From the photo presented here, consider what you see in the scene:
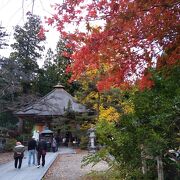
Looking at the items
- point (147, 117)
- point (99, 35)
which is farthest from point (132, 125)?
point (99, 35)

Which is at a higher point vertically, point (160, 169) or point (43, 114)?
point (43, 114)

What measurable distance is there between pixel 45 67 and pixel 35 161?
1707 inches

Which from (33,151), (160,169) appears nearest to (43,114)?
(33,151)

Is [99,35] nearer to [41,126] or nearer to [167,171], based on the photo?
[167,171]

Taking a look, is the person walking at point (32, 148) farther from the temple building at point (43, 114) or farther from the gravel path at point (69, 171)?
the temple building at point (43, 114)

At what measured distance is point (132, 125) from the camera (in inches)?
302

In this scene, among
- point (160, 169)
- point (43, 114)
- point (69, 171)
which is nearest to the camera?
point (160, 169)

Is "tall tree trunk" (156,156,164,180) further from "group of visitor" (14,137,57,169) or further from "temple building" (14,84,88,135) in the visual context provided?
"temple building" (14,84,88,135)

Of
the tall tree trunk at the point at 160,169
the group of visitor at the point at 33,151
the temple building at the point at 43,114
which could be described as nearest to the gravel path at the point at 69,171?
the group of visitor at the point at 33,151

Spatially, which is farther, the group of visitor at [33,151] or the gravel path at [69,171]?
the group of visitor at [33,151]

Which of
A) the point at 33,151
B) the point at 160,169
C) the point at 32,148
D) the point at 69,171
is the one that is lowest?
the point at 69,171

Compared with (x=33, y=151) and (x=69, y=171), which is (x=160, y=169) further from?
(x=33, y=151)

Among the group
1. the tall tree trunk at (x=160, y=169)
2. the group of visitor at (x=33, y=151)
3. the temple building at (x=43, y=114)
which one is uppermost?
the temple building at (x=43, y=114)

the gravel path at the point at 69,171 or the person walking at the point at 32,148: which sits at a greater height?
the person walking at the point at 32,148
